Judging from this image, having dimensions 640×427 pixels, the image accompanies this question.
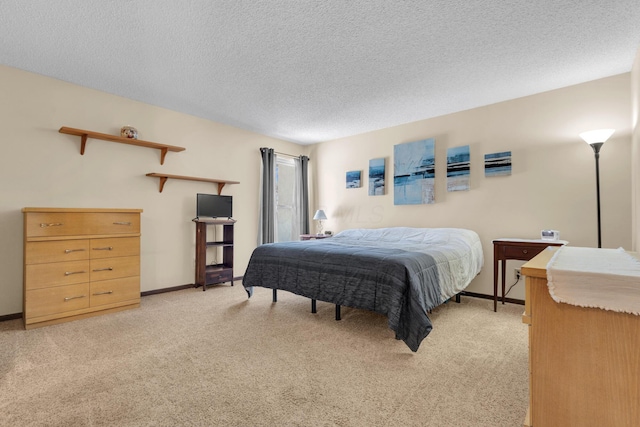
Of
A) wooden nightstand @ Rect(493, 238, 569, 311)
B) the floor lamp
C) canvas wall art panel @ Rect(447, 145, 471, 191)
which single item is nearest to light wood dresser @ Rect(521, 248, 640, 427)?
wooden nightstand @ Rect(493, 238, 569, 311)

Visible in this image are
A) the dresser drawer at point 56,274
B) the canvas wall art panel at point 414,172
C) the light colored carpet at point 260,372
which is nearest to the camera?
the light colored carpet at point 260,372

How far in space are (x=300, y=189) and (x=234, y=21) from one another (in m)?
3.54

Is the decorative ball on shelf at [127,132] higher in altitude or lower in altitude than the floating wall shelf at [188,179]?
higher

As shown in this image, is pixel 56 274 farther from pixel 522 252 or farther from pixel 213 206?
pixel 522 252

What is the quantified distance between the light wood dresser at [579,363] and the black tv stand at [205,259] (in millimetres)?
3759

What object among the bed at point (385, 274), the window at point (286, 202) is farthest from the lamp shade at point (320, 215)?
the bed at point (385, 274)

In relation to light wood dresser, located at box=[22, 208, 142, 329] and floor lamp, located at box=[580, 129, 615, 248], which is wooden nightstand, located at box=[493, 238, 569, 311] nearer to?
floor lamp, located at box=[580, 129, 615, 248]

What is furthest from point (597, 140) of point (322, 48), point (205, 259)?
point (205, 259)

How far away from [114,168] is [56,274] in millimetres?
1365

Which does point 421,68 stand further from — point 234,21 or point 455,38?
point 234,21

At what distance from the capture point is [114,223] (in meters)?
3.12

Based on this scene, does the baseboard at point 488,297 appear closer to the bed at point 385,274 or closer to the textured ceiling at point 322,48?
the bed at point 385,274

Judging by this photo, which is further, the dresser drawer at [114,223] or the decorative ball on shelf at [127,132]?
the decorative ball on shelf at [127,132]

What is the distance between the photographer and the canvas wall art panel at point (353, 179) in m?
5.03
